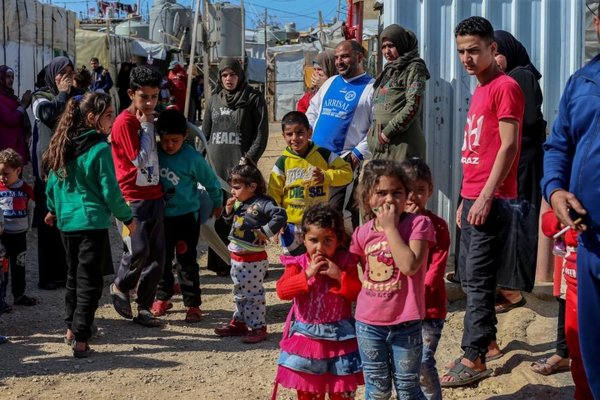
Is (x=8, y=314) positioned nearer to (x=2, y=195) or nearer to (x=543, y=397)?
(x=2, y=195)

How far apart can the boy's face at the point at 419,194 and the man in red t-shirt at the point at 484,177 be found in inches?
25.0

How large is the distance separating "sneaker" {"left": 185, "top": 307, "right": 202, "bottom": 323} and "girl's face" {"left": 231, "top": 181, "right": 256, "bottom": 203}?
3.64ft

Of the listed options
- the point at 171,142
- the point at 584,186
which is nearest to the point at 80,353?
the point at 171,142

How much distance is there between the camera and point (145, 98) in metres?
6.45

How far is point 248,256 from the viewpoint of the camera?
6.31 metres

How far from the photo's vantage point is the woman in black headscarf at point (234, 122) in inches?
313

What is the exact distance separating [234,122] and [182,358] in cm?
265

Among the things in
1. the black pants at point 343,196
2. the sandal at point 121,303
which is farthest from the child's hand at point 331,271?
the sandal at point 121,303

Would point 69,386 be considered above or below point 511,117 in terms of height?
below

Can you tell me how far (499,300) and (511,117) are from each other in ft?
7.62

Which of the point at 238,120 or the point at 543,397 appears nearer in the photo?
the point at 543,397

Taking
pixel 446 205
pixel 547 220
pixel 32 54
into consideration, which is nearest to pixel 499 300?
pixel 446 205

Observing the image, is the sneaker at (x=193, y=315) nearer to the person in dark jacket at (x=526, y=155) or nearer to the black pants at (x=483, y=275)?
the person in dark jacket at (x=526, y=155)

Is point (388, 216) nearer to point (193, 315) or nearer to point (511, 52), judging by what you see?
point (511, 52)
